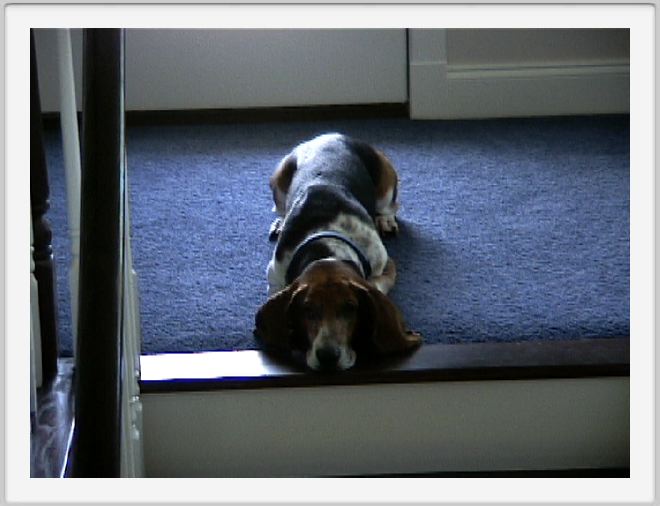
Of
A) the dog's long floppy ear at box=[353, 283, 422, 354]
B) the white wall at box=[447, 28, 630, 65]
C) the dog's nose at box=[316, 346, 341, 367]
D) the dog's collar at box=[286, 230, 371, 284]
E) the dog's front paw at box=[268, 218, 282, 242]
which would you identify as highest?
the white wall at box=[447, 28, 630, 65]

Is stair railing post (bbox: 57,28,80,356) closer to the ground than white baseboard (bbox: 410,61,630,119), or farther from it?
closer to the ground

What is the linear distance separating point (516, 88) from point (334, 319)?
1832mm

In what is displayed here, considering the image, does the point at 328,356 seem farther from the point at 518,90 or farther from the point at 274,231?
the point at 518,90

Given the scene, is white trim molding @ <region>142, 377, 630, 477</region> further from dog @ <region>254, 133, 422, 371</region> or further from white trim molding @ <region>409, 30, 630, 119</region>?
white trim molding @ <region>409, 30, 630, 119</region>

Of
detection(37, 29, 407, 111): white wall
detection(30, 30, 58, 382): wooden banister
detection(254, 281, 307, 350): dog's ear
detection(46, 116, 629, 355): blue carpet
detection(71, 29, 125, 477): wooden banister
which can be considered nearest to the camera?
detection(71, 29, 125, 477): wooden banister

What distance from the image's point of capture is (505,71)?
424 centimetres

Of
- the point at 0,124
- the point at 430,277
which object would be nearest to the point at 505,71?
the point at 430,277

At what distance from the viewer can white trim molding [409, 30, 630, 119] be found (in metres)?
4.23

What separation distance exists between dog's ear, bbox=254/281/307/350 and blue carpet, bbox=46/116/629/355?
0.06 metres

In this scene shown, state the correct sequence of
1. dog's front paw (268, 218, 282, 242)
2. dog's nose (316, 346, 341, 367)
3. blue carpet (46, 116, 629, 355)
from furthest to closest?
dog's front paw (268, 218, 282, 242), blue carpet (46, 116, 629, 355), dog's nose (316, 346, 341, 367)

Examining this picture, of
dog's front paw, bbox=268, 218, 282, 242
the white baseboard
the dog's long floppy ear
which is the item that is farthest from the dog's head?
the white baseboard

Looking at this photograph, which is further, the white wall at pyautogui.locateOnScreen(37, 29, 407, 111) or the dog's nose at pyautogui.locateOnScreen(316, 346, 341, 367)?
the white wall at pyautogui.locateOnScreen(37, 29, 407, 111)

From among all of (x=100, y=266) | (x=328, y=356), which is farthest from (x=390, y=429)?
(x=100, y=266)

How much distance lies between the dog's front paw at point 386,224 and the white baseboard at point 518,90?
94cm
